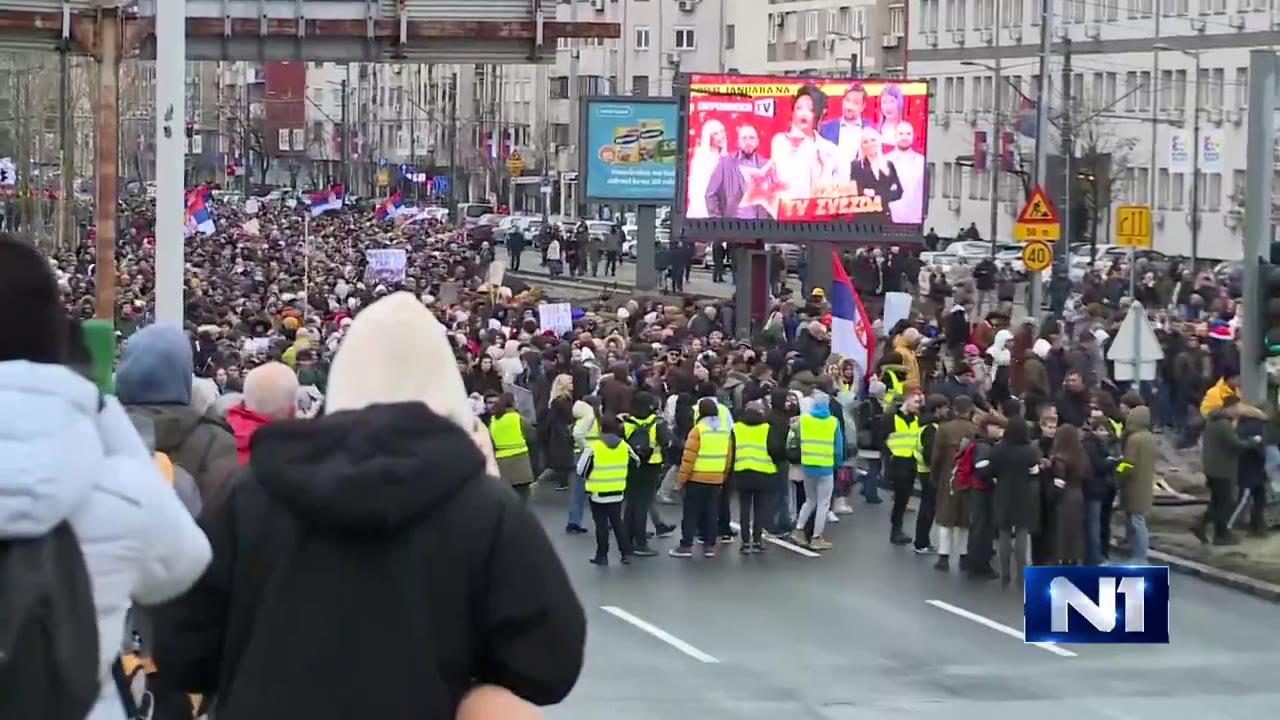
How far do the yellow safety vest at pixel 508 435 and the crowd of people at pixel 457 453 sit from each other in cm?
3

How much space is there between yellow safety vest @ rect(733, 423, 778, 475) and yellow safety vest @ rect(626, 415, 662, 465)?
69cm

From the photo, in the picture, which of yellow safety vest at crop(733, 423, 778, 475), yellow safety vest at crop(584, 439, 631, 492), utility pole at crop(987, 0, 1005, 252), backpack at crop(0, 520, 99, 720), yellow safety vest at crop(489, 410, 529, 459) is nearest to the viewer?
backpack at crop(0, 520, 99, 720)

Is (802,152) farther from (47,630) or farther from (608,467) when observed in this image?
(47,630)

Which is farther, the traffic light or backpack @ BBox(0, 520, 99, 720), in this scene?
→ the traffic light

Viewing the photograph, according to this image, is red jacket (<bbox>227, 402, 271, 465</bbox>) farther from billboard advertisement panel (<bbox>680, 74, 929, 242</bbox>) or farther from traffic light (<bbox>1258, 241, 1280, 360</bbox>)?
billboard advertisement panel (<bbox>680, 74, 929, 242</bbox>)

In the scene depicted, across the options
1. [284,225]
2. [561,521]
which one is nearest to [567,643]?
[561,521]

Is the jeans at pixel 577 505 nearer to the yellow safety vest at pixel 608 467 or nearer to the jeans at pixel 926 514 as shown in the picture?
the yellow safety vest at pixel 608 467

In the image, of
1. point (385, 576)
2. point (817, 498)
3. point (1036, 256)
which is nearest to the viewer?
point (385, 576)

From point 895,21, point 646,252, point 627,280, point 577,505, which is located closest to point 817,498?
point 577,505

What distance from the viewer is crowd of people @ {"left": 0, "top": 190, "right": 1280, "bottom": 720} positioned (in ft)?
12.7

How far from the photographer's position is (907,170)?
128 feet

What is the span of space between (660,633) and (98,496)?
13139 mm

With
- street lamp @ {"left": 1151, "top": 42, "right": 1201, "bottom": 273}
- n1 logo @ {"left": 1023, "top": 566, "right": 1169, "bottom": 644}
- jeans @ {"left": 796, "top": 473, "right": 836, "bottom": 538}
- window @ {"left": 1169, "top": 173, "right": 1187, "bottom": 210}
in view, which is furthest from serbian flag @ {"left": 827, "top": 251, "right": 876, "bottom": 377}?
window @ {"left": 1169, "top": 173, "right": 1187, "bottom": 210}

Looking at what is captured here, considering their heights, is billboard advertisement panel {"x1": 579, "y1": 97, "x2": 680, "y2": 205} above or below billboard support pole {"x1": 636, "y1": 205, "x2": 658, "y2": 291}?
above
